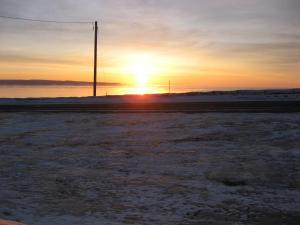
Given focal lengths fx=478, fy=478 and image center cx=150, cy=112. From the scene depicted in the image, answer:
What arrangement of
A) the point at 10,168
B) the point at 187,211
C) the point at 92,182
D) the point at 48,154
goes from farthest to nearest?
the point at 48,154
the point at 10,168
the point at 92,182
the point at 187,211

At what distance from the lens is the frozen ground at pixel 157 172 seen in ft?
26.2

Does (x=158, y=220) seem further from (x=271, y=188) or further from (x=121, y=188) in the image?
(x=271, y=188)

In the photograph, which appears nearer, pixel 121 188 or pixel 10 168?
pixel 121 188

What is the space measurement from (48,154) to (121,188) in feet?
13.2

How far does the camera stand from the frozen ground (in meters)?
7.99

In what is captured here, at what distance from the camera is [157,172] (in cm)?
1052

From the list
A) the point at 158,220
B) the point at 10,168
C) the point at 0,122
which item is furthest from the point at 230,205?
the point at 0,122

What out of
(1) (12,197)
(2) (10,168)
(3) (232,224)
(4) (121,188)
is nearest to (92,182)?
(4) (121,188)

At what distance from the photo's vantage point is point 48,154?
1274 centimetres

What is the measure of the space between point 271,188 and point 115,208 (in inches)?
122

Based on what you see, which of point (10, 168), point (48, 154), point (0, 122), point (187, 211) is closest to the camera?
point (187, 211)

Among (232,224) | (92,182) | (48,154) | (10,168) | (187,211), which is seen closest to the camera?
(232,224)

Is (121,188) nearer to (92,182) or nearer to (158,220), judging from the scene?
(92,182)

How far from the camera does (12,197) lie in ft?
29.5
